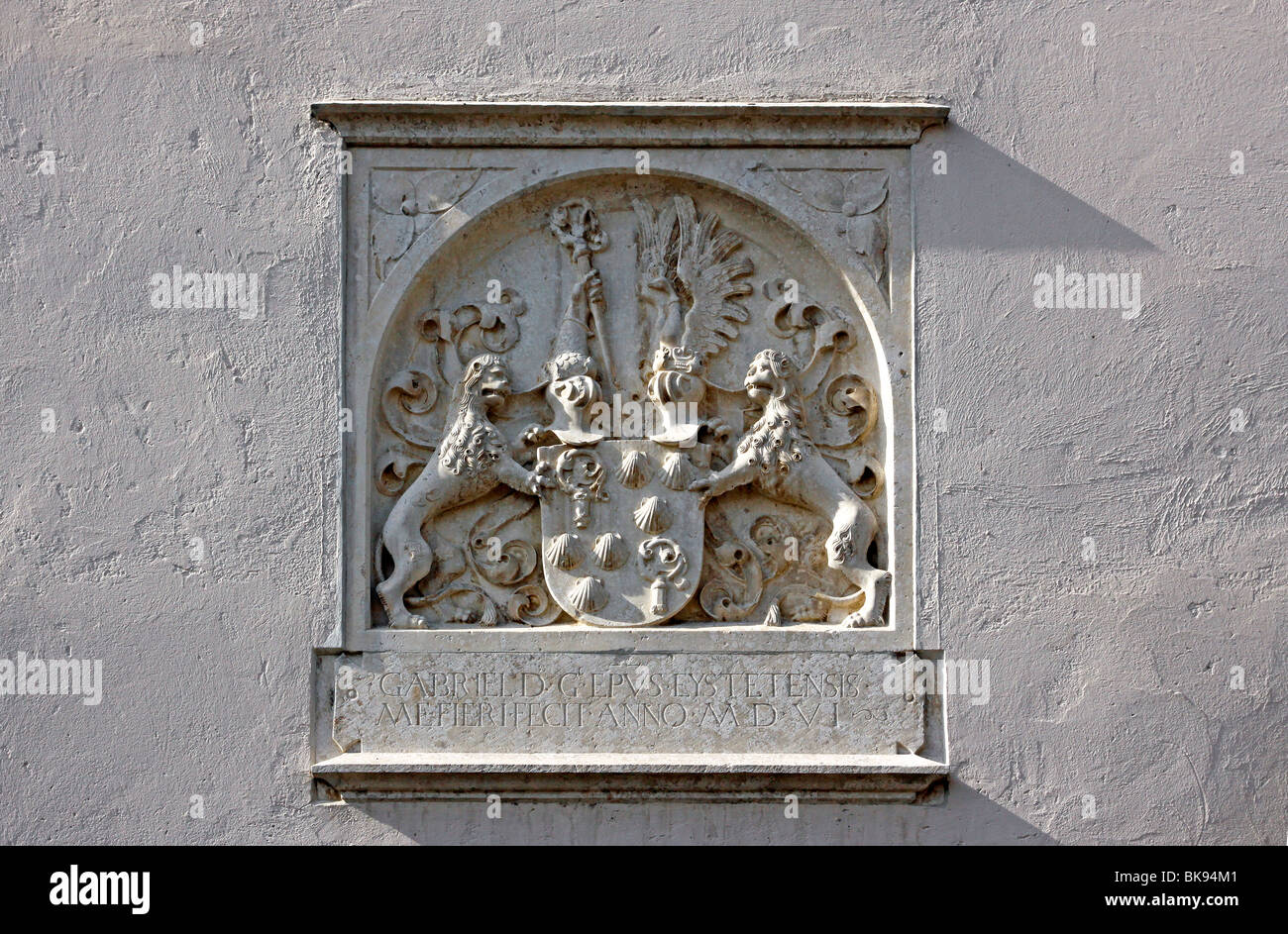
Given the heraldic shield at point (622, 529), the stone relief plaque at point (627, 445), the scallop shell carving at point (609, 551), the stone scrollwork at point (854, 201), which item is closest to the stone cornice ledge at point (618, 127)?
the stone relief plaque at point (627, 445)

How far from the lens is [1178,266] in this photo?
18.6 ft

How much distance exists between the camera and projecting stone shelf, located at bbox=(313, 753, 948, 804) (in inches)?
212

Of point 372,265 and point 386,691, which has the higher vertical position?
point 372,265

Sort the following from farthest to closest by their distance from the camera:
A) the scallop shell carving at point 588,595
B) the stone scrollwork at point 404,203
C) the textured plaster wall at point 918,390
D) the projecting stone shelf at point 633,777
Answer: the stone scrollwork at point 404,203
the scallop shell carving at point 588,595
the textured plaster wall at point 918,390
the projecting stone shelf at point 633,777

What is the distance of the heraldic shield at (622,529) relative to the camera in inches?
221

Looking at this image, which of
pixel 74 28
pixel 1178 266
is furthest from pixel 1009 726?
pixel 74 28

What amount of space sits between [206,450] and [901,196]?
2.89 metres

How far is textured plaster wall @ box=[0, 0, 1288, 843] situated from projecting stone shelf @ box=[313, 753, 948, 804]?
0.08m

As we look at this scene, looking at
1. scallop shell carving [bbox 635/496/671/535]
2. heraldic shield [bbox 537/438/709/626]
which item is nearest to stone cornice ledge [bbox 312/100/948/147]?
heraldic shield [bbox 537/438/709/626]

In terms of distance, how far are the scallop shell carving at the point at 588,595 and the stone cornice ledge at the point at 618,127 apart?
1.73 meters

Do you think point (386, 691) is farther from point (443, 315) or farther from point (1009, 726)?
point (1009, 726)

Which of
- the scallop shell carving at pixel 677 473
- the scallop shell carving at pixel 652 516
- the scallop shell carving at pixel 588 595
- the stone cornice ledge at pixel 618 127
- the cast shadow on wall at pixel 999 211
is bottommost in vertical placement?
the scallop shell carving at pixel 588 595

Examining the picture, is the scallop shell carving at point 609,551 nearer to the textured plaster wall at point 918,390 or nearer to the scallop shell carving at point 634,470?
Answer: the scallop shell carving at point 634,470

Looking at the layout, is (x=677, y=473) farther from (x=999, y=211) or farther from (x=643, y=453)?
(x=999, y=211)
